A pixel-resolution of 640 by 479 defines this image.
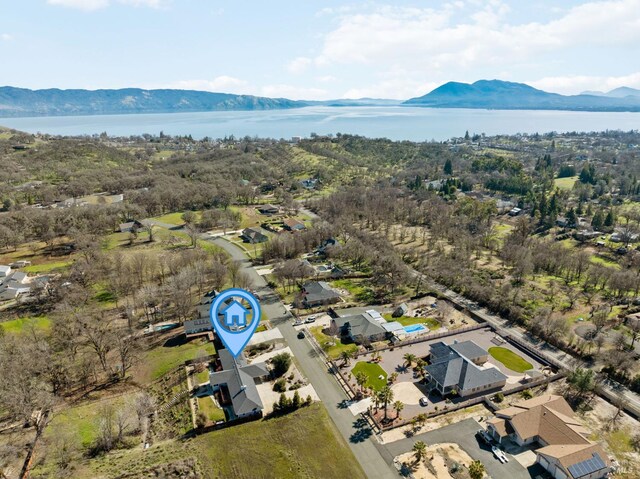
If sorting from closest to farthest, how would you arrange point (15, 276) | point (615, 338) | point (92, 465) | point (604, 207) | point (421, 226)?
1. point (92, 465)
2. point (615, 338)
3. point (15, 276)
4. point (421, 226)
5. point (604, 207)

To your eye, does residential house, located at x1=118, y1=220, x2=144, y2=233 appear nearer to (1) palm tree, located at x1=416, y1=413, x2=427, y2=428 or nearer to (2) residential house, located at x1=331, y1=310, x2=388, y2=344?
(2) residential house, located at x1=331, y1=310, x2=388, y2=344

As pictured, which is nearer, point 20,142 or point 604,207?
point 604,207

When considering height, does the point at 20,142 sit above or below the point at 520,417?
above

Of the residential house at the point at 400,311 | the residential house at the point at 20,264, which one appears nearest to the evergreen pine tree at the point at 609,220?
the residential house at the point at 400,311

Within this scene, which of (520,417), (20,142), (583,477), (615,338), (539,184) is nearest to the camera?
(583,477)

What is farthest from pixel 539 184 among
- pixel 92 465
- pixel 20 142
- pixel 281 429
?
pixel 20 142

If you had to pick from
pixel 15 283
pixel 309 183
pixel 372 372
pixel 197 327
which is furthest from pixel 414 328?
pixel 309 183

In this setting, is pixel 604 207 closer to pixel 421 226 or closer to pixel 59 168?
pixel 421 226
